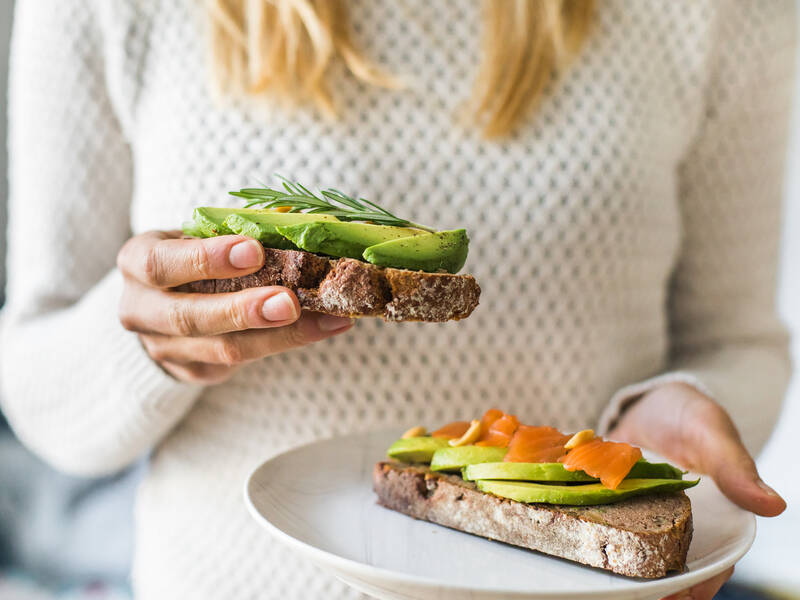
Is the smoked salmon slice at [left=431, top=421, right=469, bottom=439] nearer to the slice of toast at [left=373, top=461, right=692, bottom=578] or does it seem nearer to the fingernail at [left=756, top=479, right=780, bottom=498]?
the slice of toast at [left=373, top=461, right=692, bottom=578]

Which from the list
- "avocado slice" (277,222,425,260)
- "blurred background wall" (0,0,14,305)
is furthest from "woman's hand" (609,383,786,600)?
"blurred background wall" (0,0,14,305)

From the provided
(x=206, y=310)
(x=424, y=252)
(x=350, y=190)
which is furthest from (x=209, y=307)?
(x=350, y=190)

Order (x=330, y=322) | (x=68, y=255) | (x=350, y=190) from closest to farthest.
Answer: (x=330, y=322) → (x=350, y=190) → (x=68, y=255)

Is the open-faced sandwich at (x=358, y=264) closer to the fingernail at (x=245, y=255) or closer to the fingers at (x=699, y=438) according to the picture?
the fingernail at (x=245, y=255)

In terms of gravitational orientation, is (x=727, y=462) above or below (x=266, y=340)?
below

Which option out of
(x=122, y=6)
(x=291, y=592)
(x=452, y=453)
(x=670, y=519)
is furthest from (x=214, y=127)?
(x=670, y=519)

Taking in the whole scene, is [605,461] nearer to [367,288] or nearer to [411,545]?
[411,545]

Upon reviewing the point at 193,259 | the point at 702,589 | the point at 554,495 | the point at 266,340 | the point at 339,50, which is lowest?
the point at 702,589
